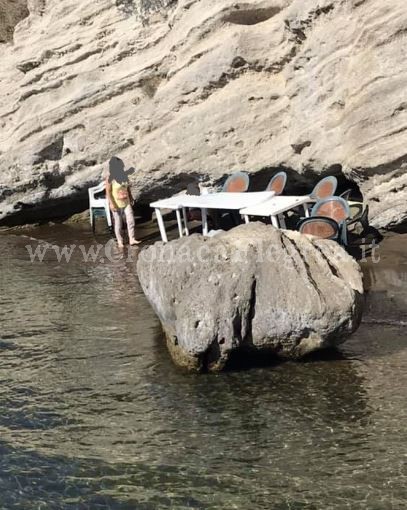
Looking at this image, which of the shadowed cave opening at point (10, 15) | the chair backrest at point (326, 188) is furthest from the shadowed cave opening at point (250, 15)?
the shadowed cave opening at point (10, 15)

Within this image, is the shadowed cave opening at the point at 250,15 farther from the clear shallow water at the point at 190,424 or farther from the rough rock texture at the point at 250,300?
the rough rock texture at the point at 250,300

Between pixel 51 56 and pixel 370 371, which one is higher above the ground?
pixel 51 56

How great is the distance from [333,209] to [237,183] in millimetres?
2659

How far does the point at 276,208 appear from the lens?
35.1ft

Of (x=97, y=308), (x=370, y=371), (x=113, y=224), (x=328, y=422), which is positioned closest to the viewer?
(x=328, y=422)

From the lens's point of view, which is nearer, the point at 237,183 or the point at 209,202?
Result: the point at 209,202

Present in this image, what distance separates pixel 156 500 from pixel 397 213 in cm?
731

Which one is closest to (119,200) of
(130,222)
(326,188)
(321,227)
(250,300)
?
(130,222)

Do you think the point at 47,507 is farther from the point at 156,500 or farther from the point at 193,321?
the point at 193,321

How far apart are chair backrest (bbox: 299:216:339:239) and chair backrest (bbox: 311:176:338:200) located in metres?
1.62

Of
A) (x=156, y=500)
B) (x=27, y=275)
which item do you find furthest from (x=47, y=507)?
(x=27, y=275)

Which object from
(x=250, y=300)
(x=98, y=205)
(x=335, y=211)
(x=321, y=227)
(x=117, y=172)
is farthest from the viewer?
(x=98, y=205)

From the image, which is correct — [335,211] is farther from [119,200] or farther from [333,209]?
[119,200]

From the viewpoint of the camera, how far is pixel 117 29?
14945 millimetres
